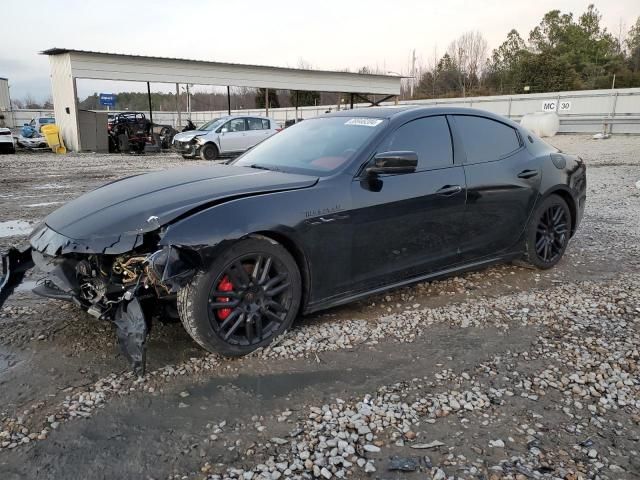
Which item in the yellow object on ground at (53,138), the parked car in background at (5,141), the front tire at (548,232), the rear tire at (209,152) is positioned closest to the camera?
the front tire at (548,232)

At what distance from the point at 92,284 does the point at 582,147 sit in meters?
21.8

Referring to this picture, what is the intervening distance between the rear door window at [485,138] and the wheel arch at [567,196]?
0.57 m

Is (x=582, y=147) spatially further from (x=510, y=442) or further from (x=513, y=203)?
(x=510, y=442)

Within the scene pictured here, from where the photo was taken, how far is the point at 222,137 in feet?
57.2

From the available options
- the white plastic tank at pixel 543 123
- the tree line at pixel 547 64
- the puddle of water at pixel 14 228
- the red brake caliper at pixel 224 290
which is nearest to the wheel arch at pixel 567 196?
the red brake caliper at pixel 224 290

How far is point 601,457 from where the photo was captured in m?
2.29

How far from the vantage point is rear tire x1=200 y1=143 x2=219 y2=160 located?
56.4ft

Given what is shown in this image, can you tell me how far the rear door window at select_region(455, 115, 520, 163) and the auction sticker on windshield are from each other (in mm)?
795

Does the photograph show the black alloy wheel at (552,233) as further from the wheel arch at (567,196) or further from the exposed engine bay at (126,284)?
the exposed engine bay at (126,284)

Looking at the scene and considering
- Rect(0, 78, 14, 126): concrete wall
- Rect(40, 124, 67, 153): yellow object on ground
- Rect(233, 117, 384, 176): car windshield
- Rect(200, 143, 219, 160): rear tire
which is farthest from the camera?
Rect(0, 78, 14, 126): concrete wall

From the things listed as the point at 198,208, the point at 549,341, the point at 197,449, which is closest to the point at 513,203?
the point at 549,341

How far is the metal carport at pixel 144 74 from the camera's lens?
20.3 meters

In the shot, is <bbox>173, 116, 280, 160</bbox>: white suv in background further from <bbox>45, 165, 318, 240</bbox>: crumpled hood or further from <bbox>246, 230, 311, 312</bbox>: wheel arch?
<bbox>246, 230, 311, 312</bbox>: wheel arch

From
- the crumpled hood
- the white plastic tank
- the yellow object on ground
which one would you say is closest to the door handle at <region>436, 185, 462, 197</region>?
the crumpled hood
